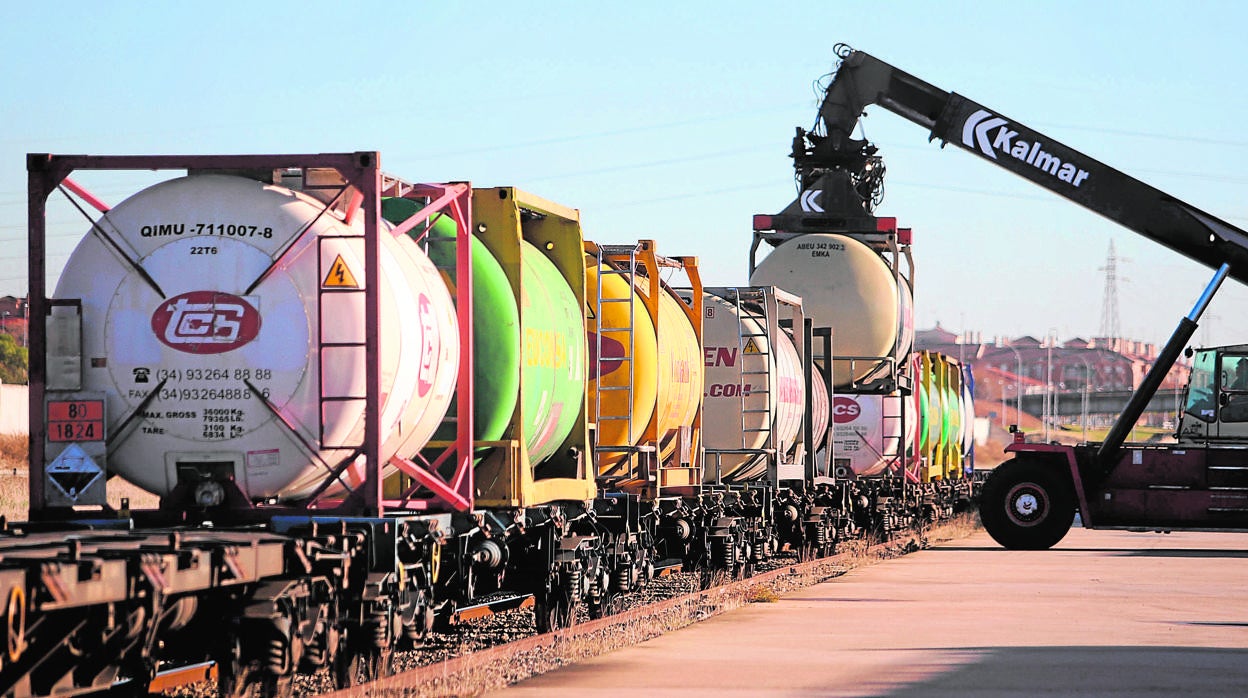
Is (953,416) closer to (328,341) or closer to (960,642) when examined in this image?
(960,642)

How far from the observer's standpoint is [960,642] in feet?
46.6

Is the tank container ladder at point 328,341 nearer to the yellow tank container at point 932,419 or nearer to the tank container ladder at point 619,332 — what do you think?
the tank container ladder at point 619,332

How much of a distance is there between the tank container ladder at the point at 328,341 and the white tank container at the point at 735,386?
1016 centimetres

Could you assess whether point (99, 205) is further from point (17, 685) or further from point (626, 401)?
point (626, 401)

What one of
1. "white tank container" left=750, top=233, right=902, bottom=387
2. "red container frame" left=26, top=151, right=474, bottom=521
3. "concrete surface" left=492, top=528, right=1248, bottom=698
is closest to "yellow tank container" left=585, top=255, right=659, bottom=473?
"concrete surface" left=492, top=528, right=1248, bottom=698

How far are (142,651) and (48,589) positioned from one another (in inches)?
66.4

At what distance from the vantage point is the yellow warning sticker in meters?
10.7

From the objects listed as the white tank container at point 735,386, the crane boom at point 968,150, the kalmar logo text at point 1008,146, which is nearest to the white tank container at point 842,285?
the crane boom at point 968,150

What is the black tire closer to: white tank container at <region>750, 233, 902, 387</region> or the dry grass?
white tank container at <region>750, 233, 902, 387</region>

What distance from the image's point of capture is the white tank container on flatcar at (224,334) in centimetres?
1060

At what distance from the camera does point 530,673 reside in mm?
11992

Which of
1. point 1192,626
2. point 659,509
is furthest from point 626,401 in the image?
point 1192,626

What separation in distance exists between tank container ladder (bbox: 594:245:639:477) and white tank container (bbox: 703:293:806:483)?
161 inches

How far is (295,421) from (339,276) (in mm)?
936
